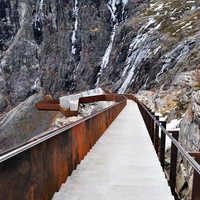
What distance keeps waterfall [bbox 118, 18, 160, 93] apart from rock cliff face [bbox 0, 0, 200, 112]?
608 mm

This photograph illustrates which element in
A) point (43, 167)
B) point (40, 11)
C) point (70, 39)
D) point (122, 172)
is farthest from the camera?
point (40, 11)

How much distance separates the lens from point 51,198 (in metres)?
4.04

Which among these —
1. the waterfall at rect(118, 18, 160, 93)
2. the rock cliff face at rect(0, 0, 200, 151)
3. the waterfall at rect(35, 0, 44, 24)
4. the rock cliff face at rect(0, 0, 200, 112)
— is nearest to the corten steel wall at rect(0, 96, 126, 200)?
the waterfall at rect(118, 18, 160, 93)

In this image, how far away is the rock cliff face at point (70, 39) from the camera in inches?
2611

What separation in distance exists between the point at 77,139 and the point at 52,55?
93.7m

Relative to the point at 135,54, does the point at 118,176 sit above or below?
below

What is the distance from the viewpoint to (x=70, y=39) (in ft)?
304

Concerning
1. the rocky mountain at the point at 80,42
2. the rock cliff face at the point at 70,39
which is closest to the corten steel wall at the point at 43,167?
the rocky mountain at the point at 80,42

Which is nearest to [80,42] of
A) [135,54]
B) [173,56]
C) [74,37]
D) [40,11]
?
[74,37]

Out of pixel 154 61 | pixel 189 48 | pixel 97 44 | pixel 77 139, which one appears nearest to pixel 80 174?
pixel 77 139

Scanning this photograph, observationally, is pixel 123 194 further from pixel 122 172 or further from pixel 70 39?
pixel 70 39

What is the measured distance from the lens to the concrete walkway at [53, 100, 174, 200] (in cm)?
413

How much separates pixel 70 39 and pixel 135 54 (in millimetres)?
45563

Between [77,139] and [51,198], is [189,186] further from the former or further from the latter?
[51,198]
